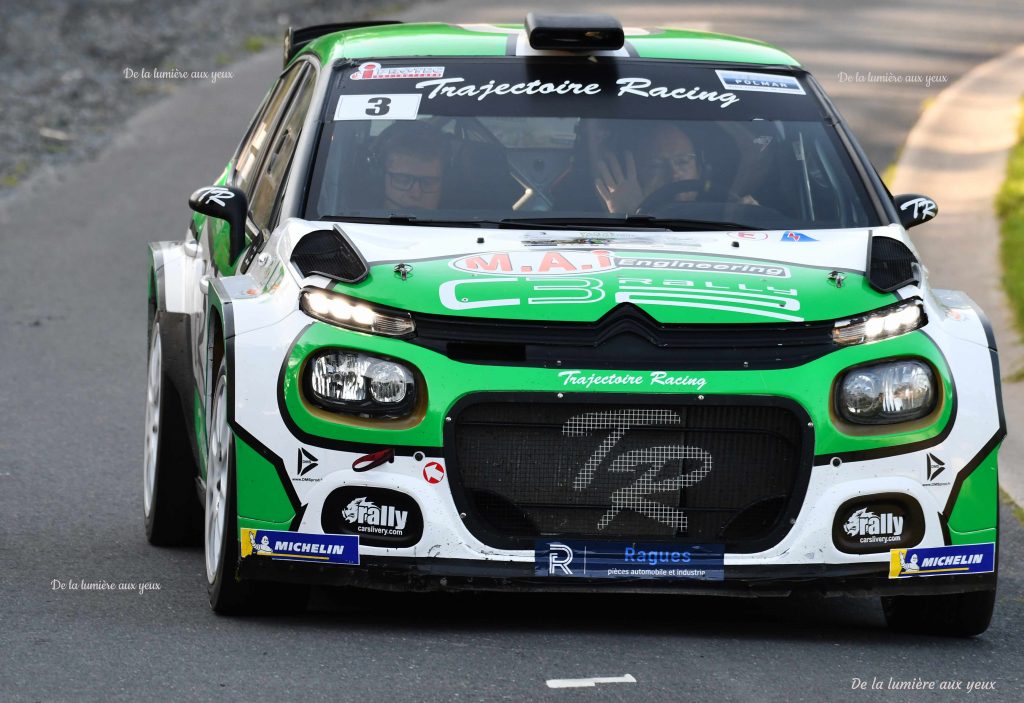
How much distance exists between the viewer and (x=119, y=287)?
45.0 ft

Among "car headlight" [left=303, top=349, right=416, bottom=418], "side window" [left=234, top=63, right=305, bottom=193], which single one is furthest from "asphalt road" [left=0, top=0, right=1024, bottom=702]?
"side window" [left=234, top=63, right=305, bottom=193]

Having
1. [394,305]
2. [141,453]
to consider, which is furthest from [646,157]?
[141,453]

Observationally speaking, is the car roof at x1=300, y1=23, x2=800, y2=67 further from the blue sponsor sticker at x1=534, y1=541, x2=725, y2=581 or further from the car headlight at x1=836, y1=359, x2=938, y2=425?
the blue sponsor sticker at x1=534, y1=541, x2=725, y2=581

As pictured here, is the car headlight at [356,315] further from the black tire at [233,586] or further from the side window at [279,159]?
the side window at [279,159]

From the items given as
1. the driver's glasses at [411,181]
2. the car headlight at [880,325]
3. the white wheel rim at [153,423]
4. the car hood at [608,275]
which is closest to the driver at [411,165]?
the driver's glasses at [411,181]

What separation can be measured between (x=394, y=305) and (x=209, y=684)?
1.19 meters

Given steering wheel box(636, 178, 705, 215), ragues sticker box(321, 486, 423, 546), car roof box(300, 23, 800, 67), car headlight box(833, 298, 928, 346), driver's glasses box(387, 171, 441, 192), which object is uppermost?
car roof box(300, 23, 800, 67)

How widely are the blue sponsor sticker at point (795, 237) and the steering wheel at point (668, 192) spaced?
45 cm

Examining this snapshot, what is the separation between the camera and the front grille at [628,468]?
220 inches

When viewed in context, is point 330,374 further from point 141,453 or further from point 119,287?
point 119,287

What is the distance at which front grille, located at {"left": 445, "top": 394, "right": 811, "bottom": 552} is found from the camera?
5578 millimetres

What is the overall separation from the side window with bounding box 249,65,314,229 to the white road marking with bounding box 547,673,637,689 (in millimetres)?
2148

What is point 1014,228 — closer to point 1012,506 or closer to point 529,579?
point 1012,506

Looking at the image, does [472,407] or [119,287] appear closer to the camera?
[472,407]
